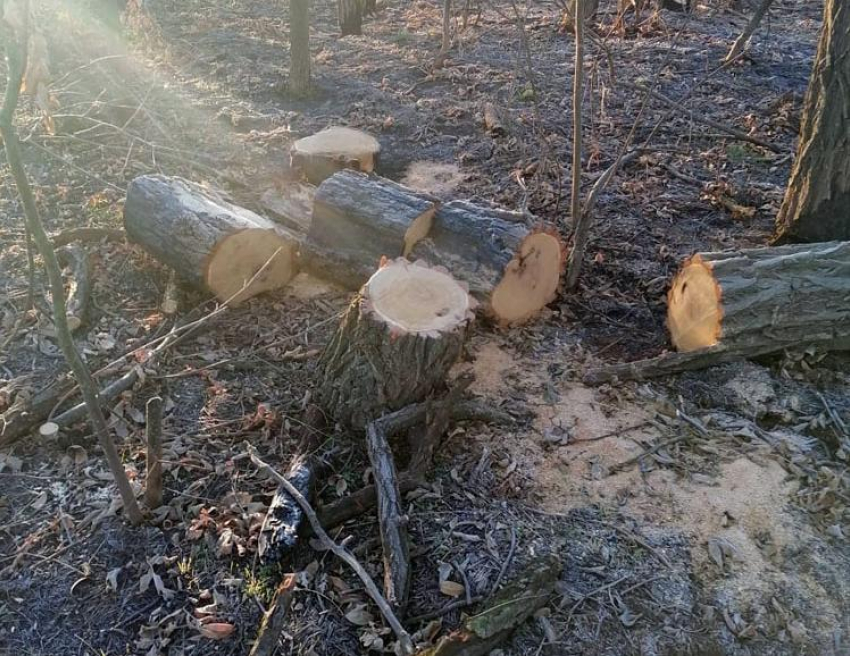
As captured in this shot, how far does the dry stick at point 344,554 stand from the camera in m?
2.37

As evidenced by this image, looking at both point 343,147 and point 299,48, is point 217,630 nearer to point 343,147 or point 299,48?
point 343,147

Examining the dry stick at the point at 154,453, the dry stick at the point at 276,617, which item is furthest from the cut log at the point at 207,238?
the dry stick at the point at 276,617

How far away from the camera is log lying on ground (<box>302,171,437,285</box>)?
402cm

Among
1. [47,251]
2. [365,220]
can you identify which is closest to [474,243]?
[365,220]

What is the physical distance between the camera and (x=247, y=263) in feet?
13.4

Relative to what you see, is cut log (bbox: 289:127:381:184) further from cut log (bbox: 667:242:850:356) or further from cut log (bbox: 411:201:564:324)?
cut log (bbox: 667:242:850:356)

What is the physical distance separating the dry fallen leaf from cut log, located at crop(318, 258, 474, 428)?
107 centimetres

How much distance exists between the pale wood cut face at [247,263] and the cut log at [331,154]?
1209 mm

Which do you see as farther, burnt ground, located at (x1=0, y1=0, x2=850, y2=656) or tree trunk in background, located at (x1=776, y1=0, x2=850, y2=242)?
tree trunk in background, located at (x1=776, y1=0, x2=850, y2=242)

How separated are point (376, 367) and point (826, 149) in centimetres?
326

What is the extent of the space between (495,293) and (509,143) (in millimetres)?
2781

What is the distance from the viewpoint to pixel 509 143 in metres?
6.14

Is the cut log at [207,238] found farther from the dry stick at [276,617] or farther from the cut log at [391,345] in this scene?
the dry stick at [276,617]

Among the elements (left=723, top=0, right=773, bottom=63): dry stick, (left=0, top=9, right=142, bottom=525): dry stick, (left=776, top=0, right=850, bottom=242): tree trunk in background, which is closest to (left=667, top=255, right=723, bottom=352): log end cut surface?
(left=776, top=0, right=850, bottom=242): tree trunk in background
